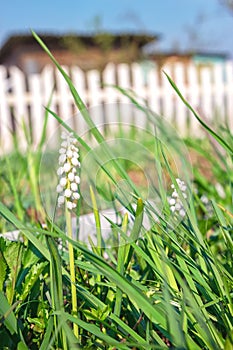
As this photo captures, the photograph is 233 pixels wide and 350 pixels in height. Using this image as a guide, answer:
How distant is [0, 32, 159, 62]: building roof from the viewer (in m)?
15.2

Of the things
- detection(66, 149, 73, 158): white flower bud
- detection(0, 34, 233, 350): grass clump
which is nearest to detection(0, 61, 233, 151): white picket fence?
detection(0, 34, 233, 350): grass clump

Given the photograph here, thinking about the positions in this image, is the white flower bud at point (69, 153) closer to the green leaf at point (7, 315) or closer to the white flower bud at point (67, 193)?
the white flower bud at point (67, 193)

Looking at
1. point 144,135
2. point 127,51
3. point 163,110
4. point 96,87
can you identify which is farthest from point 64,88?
point 127,51

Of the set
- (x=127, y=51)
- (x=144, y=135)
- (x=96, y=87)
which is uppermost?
(x=127, y=51)

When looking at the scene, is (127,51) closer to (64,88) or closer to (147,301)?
(64,88)

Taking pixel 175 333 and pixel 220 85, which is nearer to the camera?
pixel 175 333

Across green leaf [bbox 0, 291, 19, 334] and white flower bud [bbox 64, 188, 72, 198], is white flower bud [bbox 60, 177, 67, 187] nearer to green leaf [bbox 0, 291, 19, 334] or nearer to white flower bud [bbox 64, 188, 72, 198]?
white flower bud [bbox 64, 188, 72, 198]

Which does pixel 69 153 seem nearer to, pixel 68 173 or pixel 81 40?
pixel 68 173

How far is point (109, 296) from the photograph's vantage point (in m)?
0.58

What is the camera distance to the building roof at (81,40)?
1523cm

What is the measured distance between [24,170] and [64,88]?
219 inches

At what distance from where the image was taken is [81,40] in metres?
16.7

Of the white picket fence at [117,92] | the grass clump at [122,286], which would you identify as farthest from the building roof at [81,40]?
the grass clump at [122,286]

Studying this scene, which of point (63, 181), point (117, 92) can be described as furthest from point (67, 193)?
point (117, 92)
